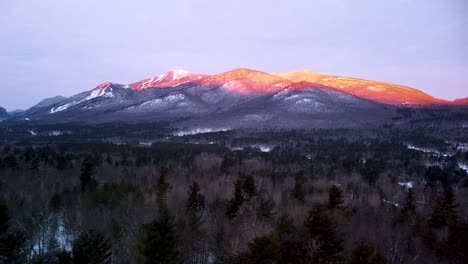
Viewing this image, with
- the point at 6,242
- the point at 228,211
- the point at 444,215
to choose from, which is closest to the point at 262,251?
the point at 6,242

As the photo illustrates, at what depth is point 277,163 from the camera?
93.8m

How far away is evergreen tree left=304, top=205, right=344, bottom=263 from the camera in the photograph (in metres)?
28.5

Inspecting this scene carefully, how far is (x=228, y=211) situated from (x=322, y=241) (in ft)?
52.5

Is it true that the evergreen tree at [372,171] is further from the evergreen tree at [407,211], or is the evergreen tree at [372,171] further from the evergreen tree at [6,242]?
the evergreen tree at [6,242]

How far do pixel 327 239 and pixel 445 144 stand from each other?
4550 inches

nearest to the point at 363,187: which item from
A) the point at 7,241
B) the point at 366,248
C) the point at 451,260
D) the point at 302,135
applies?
the point at 451,260

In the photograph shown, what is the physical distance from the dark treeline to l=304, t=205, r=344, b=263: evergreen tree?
0.10 m

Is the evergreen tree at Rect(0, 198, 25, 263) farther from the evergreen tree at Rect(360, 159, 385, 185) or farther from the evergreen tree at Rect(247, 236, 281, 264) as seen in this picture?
the evergreen tree at Rect(360, 159, 385, 185)

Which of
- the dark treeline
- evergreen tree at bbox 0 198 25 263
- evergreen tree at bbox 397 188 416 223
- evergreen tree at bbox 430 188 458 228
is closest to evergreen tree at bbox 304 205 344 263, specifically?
the dark treeline

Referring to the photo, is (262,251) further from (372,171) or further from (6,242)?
(372,171)

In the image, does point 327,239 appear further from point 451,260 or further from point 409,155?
point 409,155

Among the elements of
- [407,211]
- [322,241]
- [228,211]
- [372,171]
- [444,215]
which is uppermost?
[322,241]

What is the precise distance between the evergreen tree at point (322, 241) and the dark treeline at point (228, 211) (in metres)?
0.10

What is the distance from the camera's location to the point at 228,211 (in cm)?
4359
